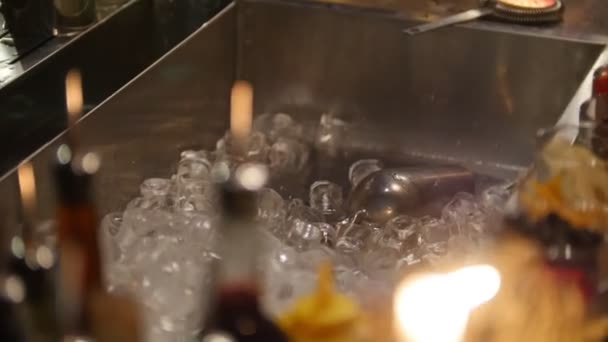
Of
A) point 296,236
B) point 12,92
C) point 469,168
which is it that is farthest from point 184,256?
point 469,168

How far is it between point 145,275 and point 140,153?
1.48 ft

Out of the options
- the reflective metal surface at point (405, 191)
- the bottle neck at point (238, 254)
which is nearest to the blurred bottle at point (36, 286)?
the bottle neck at point (238, 254)

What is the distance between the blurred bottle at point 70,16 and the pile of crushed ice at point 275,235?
0.24 metres

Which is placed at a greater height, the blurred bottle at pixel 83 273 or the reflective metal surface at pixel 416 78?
the blurred bottle at pixel 83 273

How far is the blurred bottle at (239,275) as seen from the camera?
0.49m

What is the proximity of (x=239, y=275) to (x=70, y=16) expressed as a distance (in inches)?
31.2

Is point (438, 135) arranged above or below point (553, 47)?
below

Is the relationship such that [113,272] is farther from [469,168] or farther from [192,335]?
[469,168]

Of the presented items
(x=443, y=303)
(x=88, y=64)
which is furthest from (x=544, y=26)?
(x=443, y=303)

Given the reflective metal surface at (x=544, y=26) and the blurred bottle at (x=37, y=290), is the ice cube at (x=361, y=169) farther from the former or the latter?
the blurred bottle at (x=37, y=290)

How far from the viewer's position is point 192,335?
62 cm

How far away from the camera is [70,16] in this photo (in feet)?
3.92

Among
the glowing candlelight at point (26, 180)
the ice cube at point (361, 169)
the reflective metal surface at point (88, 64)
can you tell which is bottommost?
the ice cube at point (361, 169)

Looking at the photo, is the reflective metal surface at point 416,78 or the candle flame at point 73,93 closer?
the candle flame at point 73,93
